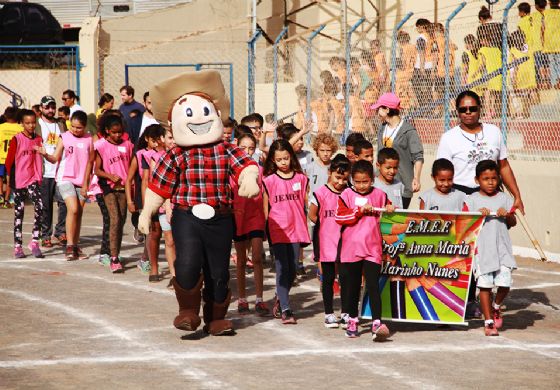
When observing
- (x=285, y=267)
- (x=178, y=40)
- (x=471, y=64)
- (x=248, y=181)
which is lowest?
(x=285, y=267)

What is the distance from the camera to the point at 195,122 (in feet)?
31.2

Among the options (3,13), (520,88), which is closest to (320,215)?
(520,88)

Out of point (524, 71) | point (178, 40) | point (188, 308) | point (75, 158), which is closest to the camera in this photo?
point (188, 308)

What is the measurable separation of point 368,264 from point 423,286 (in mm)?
644

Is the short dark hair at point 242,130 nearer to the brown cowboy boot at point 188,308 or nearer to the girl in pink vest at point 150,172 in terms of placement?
the girl in pink vest at point 150,172

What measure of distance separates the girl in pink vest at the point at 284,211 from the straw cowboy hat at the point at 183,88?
0.74 m

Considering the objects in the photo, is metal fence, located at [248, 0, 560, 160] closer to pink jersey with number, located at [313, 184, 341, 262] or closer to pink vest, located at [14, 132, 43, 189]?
pink jersey with number, located at [313, 184, 341, 262]

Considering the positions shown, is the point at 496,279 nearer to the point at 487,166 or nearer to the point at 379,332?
the point at 487,166

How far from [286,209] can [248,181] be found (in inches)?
33.5

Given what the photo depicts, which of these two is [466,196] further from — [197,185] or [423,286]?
[197,185]

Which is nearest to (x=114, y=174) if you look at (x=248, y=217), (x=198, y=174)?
(x=248, y=217)

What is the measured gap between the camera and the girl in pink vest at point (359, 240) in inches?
362

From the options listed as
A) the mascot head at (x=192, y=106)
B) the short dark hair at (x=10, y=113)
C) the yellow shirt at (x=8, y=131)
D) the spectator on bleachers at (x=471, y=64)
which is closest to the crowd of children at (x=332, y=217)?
the mascot head at (x=192, y=106)

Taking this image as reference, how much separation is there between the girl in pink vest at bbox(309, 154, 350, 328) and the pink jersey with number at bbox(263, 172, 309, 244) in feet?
0.71
